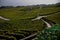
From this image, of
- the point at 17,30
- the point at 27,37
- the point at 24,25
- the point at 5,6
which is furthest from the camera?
the point at 5,6

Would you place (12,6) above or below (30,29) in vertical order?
above

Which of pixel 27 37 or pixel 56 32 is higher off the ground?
pixel 56 32

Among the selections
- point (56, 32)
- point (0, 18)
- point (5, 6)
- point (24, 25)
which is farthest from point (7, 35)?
point (5, 6)

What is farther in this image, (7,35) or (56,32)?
(7,35)

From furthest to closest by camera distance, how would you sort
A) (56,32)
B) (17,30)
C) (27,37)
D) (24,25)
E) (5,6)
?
(5,6) < (24,25) < (17,30) < (27,37) < (56,32)

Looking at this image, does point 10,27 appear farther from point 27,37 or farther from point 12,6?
point 12,6

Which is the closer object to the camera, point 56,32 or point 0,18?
point 56,32

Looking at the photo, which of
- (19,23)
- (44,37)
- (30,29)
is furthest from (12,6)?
(44,37)

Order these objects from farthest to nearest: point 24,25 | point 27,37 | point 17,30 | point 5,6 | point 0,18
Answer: point 5,6 → point 0,18 → point 24,25 → point 17,30 → point 27,37

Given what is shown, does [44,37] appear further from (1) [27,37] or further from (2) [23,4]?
(2) [23,4]
